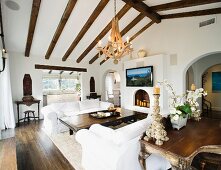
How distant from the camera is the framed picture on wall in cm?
705

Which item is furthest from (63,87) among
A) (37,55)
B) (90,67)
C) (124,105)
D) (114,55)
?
(114,55)

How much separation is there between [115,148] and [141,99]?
4.92 metres

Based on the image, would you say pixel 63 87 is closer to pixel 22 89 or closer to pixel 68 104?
pixel 22 89

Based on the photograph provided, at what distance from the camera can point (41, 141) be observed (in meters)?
3.83

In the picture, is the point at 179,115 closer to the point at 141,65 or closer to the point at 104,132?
the point at 104,132

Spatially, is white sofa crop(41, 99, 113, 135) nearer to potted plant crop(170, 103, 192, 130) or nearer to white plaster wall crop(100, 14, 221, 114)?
white plaster wall crop(100, 14, 221, 114)

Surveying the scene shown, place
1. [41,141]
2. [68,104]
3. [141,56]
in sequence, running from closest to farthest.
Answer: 1. [41,141]
2. [68,104]
3. [141,56]

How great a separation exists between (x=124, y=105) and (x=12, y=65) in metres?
5.21

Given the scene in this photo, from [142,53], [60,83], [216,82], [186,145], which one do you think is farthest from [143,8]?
[60,83]

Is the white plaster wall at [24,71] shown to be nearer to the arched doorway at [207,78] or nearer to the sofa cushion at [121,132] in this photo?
the sofa cushion at [121,132]

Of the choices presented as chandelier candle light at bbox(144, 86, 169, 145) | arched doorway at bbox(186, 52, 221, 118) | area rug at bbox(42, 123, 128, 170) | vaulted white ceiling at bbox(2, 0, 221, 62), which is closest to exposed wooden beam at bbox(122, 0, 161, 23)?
vaulted white ceiling at bbox(2, 0, 221, 62)

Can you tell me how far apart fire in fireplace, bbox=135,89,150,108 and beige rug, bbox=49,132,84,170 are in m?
3.41

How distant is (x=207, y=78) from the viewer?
7.43 meters

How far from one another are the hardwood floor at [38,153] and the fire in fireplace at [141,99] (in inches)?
155
